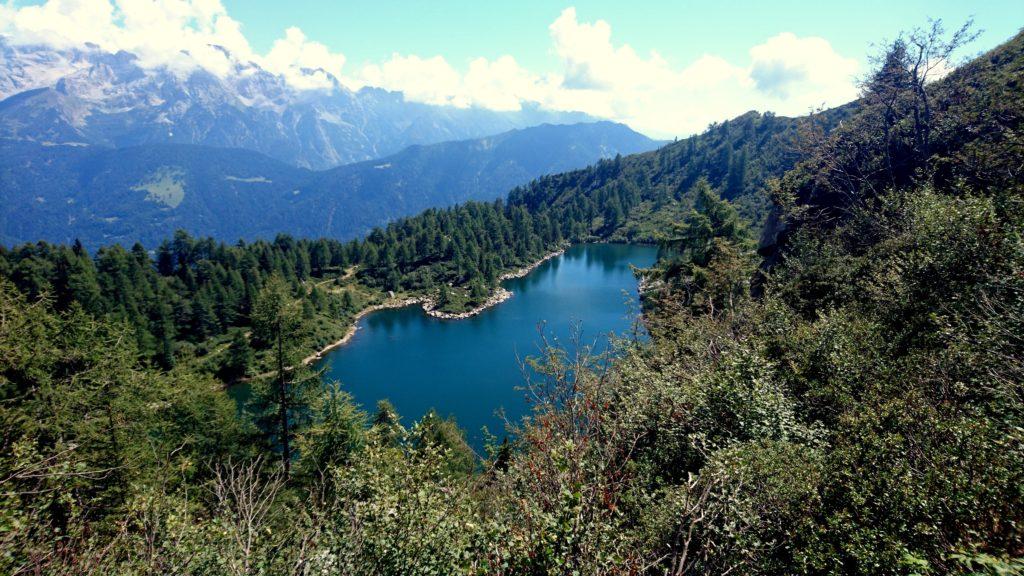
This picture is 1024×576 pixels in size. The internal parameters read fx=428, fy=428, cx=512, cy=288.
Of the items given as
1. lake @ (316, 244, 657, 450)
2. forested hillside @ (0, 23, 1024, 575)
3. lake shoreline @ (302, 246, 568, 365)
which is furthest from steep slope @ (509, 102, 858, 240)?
forested hillside @ (0, 23, 1024, 575)

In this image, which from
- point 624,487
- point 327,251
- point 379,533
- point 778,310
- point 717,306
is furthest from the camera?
point 327,251

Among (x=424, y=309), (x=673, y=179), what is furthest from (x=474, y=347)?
(x=673, y=179)

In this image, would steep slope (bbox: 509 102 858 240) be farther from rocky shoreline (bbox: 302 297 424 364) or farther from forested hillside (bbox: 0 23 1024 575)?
forested hillside (bbox: 0 23 1024 575)

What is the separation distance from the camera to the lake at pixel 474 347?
48.6 meters

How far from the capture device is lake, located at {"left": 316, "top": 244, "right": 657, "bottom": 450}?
48562 millimetres

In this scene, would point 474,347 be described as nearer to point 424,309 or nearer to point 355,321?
point 424,309

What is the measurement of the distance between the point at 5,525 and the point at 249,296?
77.4 metres


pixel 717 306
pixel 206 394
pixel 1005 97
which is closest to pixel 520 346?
pixel 717 306

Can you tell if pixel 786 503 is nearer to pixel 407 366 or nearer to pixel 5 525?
pixel 5 525

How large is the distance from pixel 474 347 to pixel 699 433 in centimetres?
5729

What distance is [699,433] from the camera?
1025 centimetres

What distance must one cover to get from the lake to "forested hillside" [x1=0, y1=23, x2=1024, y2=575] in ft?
39.8

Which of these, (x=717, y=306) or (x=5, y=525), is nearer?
(x=5, y=525)

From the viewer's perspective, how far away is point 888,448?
25.3ft
